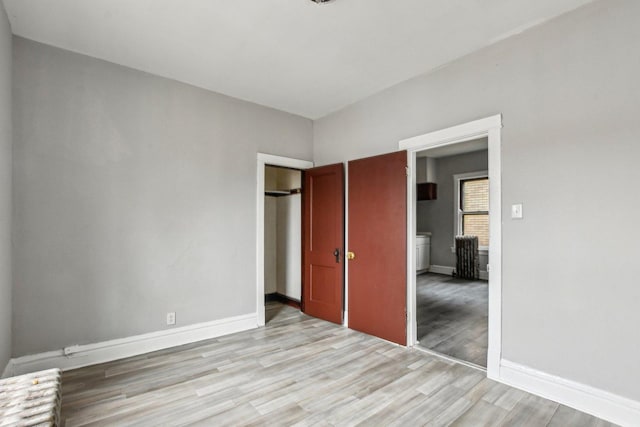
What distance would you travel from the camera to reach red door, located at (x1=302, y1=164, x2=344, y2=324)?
4.00m

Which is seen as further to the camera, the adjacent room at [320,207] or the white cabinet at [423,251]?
the white cabinet at [423,251]

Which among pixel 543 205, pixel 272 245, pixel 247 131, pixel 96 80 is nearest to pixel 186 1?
pixel 96 80

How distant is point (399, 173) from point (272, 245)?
2852 mm

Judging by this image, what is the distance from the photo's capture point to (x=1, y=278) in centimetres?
226

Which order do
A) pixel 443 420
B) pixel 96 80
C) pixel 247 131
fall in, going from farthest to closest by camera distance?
pixel 247 131, pixel 96 80, pixel 443 420

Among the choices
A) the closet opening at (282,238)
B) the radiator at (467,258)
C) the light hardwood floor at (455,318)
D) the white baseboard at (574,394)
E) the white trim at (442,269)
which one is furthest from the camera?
the white trim at (442,269)

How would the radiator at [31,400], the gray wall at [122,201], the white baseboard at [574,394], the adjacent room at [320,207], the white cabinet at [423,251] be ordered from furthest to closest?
the white cabinet at [423,251], the gray wall at [122,201], the adjacent room at [320,207], the white baseboard at [574,394], the radiator at [31,400]

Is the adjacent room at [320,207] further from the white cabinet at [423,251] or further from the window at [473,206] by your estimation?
the window at [473,206]

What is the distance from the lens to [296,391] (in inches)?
95.0

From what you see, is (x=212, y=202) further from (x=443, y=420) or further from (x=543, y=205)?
(x=543, y=205)

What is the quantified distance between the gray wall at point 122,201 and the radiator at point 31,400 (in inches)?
54.1

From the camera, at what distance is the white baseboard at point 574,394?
6.56 feet

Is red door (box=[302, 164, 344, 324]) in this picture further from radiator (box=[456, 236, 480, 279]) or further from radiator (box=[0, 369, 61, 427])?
radiator (box=[456, 236, 480, 279])

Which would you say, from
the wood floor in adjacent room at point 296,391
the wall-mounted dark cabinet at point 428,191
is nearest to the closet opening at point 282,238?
the wood floor in adjacent room at point 296,391
